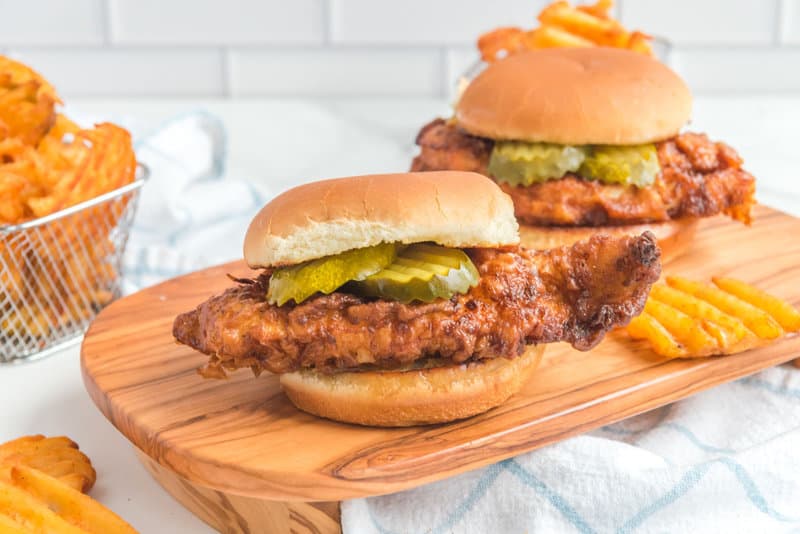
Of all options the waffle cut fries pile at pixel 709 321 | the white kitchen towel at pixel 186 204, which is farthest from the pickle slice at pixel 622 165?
the white kitchen towel at pixel 186 204

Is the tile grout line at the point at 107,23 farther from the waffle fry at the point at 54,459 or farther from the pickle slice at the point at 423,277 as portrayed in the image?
the pickle slice at the point at 423,277

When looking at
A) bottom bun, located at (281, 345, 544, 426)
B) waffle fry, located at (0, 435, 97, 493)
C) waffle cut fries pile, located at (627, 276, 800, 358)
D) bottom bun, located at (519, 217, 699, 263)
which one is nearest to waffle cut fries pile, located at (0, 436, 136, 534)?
waffle fry, located at (0, 435, 97, 493)

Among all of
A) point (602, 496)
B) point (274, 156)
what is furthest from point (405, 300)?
point (274, 156)

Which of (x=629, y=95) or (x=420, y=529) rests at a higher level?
(x=629, y=95)

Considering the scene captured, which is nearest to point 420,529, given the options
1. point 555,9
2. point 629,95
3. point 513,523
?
Answer: point 513,523

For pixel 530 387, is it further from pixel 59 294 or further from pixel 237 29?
pixel 237 29

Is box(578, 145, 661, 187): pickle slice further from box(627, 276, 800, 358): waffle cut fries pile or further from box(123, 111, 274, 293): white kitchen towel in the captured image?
box(123, 111, 274, 293): white kitchen towel

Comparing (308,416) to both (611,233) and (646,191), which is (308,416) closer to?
(611,233)
